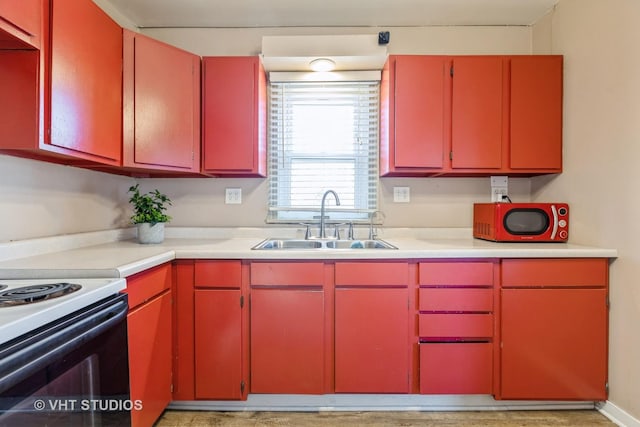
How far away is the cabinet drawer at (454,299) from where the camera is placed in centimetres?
160

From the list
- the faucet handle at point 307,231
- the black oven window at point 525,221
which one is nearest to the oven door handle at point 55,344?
the faucet handle at point 307,231

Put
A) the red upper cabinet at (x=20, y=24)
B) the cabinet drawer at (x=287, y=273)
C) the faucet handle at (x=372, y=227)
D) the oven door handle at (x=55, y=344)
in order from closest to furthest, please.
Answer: the oven door handle at (x=55, y=344) → the red upper cabinet at (x=20, y=24) → the cabinet drawer at (x=287, y=273) → the faucet handle at (x=372, y=227)

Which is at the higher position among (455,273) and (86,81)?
(86,81)

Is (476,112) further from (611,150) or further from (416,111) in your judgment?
(611,150)

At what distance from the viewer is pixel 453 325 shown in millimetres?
1604

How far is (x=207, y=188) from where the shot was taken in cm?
225

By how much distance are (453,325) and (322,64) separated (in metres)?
1.81

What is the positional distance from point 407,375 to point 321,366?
1.52 ft

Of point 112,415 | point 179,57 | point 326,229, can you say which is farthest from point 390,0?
point 112,415

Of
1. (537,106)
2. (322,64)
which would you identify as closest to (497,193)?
(537,106)

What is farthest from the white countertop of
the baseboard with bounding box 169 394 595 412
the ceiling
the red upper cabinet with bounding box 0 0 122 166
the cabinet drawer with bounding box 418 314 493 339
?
the ceiling

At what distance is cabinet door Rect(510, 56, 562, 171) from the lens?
189cm

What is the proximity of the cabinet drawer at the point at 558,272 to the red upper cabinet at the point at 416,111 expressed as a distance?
742 millimetres

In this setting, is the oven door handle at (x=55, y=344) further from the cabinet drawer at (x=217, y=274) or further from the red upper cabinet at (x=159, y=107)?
the red upper cabinet at (x=159, y=107)
